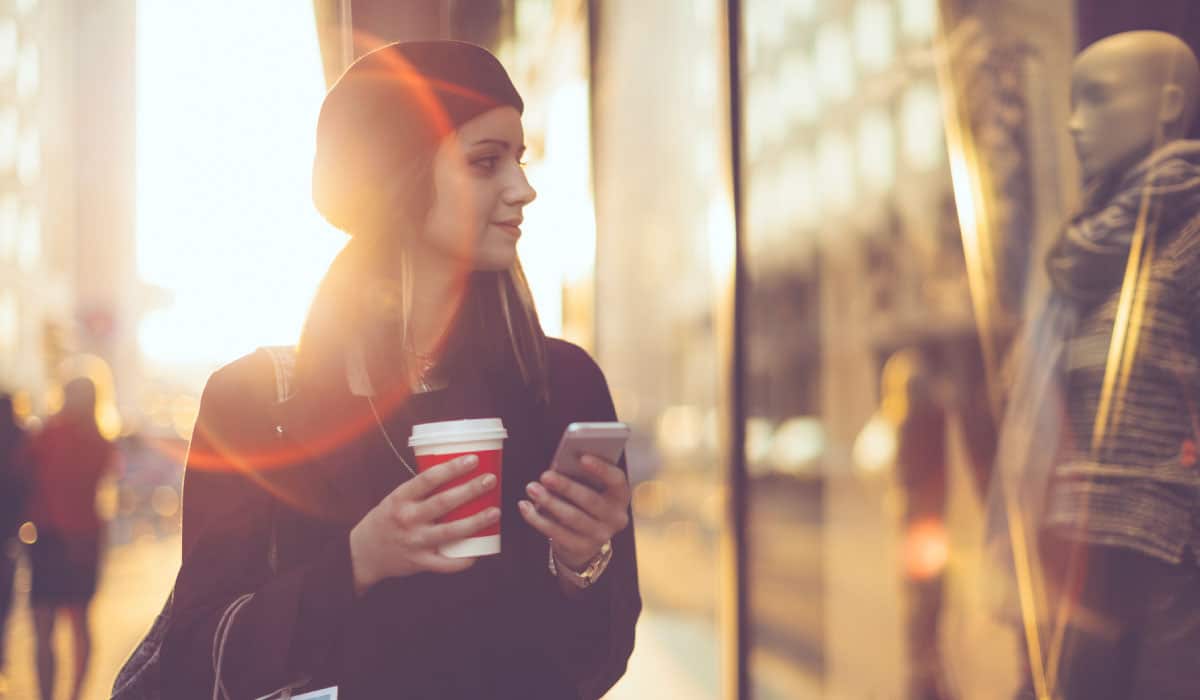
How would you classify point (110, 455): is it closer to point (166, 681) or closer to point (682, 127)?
point (682, 127)

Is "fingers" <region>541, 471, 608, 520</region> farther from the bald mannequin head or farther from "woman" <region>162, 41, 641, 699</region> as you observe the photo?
the bald mannequin head

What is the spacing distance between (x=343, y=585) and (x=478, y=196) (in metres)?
0.55

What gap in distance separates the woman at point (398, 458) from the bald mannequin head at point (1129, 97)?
1.23 meters

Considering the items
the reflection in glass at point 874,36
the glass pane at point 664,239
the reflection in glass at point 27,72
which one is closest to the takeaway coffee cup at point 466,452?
the glass pane at point 664,239

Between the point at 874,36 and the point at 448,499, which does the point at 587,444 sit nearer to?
the point at 448,499

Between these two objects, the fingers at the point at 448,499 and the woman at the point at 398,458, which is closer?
the fingers at the point at 448,499

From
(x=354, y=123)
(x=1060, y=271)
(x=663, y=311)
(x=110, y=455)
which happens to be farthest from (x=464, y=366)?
(x=663, y=311)

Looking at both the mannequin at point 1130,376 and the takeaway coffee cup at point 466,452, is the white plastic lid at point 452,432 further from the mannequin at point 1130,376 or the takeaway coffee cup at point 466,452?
the mannequin at point 1130,376

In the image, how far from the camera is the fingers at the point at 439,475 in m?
1.20

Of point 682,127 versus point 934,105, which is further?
point 682,127

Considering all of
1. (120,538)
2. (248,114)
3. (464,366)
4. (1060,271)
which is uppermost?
(248,114)

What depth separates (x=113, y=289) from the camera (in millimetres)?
13469

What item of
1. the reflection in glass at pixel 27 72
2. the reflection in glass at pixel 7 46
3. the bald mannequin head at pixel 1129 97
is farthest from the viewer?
the reflection in glass at pixel 27 72

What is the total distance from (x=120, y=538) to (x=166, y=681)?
47.6 feet
